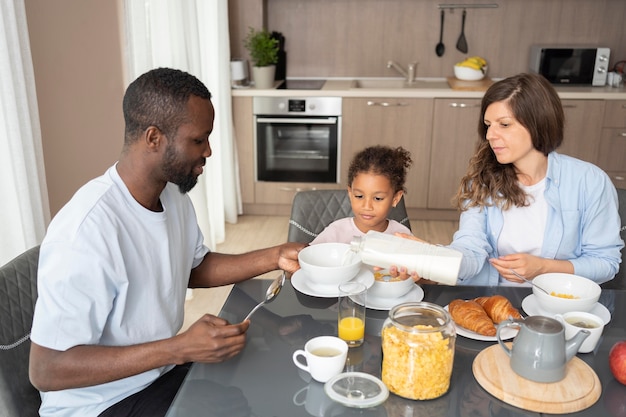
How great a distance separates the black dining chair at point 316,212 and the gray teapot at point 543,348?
38.5 inches

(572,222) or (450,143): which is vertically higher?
(572,222)

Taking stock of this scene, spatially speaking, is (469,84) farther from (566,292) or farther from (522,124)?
(566,292)

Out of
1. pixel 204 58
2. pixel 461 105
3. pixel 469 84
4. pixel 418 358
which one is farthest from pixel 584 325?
pixel 469 84

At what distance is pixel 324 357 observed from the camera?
3.77 ft

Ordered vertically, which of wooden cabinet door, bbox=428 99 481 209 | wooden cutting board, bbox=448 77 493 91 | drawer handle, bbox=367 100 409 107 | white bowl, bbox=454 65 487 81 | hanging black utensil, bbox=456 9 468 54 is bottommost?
wooden cabinet door, bbox=428 99 481 209

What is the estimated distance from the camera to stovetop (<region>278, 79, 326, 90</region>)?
4.22 metres

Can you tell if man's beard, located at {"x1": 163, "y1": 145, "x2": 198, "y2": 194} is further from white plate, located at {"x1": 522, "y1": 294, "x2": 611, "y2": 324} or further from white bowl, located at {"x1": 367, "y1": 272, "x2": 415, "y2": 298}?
white plate, located at {"x1": 522, "y1": 294, "x2": 611, "y2": 324}

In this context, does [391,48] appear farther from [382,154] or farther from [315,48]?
[382,154]

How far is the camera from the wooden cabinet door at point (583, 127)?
3879mm

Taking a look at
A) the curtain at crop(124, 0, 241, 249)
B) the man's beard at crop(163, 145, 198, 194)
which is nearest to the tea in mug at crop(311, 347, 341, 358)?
the man's beard at crop(163, 145, 198, 194)

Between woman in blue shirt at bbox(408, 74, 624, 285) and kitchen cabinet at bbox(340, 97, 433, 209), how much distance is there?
213cm

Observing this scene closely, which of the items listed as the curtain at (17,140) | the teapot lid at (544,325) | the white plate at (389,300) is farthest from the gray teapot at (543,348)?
the curtain at (17,140)

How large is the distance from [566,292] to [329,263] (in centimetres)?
56

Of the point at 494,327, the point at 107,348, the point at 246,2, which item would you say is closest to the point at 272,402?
the point at 107,348
